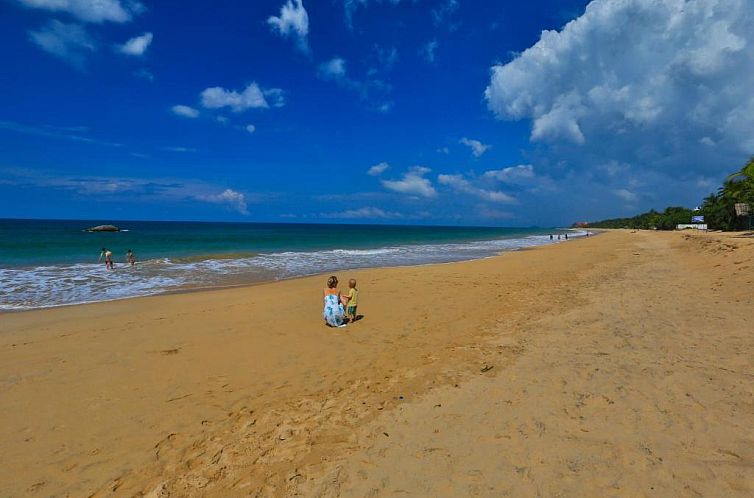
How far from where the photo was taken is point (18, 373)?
6.45 m

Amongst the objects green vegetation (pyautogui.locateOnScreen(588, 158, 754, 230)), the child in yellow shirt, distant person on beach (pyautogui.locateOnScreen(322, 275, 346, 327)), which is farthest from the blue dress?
green vegetation (pyautogui.locateOnScreen(588, 158, 754, 230))

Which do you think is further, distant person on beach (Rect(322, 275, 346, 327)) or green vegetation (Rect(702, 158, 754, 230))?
green vegetation (Rect(702, 158, 754, 230))

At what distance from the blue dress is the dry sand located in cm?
41

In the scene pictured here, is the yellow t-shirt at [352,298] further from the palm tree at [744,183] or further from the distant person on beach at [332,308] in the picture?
the palm tree at [744,183]

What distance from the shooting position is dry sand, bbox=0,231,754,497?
11.3 ft

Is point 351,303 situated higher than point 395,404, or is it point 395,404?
point 351,303

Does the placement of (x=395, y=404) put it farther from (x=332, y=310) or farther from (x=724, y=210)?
(x=724, y=210)

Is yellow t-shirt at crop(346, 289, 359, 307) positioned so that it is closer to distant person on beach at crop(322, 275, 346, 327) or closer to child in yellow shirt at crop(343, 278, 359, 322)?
child in yellow shirt at crop(343, 278, 359, 322)

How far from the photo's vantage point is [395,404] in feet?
16.1

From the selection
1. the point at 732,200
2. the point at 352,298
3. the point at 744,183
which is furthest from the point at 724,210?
the point at 352,298

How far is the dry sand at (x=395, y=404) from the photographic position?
3.44 meters

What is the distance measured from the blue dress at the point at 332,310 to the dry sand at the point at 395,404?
41cm

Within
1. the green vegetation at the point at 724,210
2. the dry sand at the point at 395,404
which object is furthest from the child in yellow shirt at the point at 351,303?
the green vegetation at the point at 724,210

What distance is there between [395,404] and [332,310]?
440 cm
